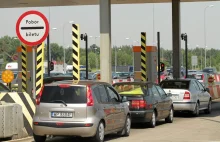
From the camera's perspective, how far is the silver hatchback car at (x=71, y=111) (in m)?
13.2

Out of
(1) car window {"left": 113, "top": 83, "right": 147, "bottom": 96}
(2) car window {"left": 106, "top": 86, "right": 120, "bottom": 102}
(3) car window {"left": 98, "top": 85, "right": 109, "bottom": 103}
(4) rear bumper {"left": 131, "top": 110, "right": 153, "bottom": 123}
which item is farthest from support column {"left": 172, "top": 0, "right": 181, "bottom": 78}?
(3) car window {"left": 98, "top": 85, "right": 109, "bottom": 103}

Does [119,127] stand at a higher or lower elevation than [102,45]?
lower

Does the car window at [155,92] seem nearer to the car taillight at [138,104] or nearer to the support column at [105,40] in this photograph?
the car taillight at [138,104]

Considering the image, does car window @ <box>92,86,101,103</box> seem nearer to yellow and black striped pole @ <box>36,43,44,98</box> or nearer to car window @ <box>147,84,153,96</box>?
yellow and black striped pole @ <box>36,43,44,98</box>

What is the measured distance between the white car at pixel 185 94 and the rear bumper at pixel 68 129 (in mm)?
10059

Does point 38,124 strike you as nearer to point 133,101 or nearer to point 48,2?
point 133,101

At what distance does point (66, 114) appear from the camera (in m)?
13.2

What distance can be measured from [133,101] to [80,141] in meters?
3.76

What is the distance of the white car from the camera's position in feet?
74.5

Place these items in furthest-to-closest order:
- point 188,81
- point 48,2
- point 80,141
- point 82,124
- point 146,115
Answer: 1. point 48,2
2. point 188,81
3. point 146,115
4. point 80,141
5. point 82,124

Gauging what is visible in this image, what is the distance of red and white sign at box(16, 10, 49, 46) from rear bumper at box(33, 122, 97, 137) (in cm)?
256

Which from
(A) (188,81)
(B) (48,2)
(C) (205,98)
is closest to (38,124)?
(A) (188,81)

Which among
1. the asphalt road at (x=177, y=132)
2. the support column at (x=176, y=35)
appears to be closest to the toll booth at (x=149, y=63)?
the support column at (x=176, y=35)

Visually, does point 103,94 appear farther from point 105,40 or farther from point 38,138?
point 105,40
